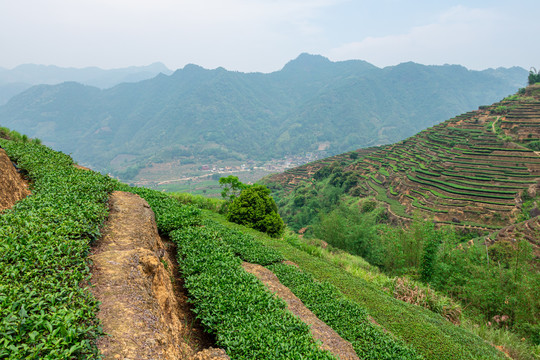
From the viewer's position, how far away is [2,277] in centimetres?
289

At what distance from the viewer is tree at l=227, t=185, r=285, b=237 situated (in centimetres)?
1259

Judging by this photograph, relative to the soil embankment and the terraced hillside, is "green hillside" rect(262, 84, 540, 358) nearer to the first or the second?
the terraced hillside

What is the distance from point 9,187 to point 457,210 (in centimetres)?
4058

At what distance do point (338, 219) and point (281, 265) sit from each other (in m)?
16.8

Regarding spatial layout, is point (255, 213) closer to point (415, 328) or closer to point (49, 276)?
point (415, 328)

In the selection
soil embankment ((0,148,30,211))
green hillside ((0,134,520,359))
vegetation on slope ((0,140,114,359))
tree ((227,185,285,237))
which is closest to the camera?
vegetation on slope ((0,140,114,359))

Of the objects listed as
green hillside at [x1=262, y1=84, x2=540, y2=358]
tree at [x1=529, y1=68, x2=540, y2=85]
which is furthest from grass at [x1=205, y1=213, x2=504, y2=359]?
tree at [x1=529, y1=68, x2=540, y2=85]

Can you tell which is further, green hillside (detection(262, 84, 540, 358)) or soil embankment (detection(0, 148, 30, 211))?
green hillside (detection(262, 84, 540, 358))

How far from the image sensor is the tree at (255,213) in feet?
41.3

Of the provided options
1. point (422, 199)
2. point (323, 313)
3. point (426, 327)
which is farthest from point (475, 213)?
point (323, 313)

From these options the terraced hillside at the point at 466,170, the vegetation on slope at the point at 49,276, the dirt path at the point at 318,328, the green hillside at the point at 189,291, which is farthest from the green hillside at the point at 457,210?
Answer: the vegetation on slope at the point at 49,276

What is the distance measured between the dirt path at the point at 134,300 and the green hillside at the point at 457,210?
12.5 metres

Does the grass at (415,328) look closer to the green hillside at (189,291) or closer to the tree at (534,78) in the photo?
the green hillside at (189,291)

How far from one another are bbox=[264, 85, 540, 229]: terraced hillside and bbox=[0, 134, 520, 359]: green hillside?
85.5ft
